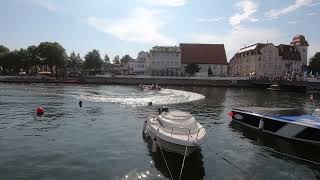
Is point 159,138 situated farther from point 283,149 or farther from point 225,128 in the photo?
point 225,128

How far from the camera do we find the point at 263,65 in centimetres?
16250

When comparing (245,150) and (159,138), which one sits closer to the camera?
(159,138)

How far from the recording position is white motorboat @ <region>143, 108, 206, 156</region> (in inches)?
899

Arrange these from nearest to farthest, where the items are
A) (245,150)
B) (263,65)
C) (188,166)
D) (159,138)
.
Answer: (188,166) → (159,138) → (245,150) → (263,65)

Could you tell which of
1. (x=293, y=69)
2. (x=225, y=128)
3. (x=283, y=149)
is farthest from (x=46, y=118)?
(x=293, y=69)

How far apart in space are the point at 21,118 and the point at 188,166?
23726 mm

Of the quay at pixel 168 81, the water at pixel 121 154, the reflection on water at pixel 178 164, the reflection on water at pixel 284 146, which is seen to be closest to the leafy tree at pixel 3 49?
the quay at pixel 168 81

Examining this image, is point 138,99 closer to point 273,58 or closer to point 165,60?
point 165,60

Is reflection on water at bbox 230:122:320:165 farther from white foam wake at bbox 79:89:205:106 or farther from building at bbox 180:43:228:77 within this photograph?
building at bbox 180:43:228:77

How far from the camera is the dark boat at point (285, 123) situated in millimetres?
30086

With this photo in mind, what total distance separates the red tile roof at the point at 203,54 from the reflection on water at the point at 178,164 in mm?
142184

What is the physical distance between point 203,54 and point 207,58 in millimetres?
2607

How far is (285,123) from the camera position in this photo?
3247cm

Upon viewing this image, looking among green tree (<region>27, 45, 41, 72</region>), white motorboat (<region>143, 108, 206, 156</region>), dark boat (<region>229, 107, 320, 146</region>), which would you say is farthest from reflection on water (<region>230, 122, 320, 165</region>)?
green tree (<region>27, 45, 41, 72</region>)
